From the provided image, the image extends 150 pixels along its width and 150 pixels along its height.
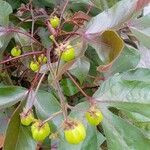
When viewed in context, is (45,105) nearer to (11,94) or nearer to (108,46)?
(11,94)

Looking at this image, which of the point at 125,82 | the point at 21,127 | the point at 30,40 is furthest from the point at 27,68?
the point at 125,82

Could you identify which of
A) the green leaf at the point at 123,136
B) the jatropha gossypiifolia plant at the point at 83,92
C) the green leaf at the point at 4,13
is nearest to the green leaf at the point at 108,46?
the jatropha gossypiifolia plant at the point at 83,92

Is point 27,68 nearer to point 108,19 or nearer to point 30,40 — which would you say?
point 30,40

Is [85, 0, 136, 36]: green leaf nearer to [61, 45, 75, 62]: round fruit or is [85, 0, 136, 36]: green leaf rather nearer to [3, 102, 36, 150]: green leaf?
[61, 45, 75, 62]: round fruit

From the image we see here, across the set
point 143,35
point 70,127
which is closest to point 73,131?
point 70,127

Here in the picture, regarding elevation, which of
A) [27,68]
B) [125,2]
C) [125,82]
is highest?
[125,2]

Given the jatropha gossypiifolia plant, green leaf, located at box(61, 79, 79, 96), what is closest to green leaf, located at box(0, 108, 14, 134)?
the jatropha gossypiifolia plant
